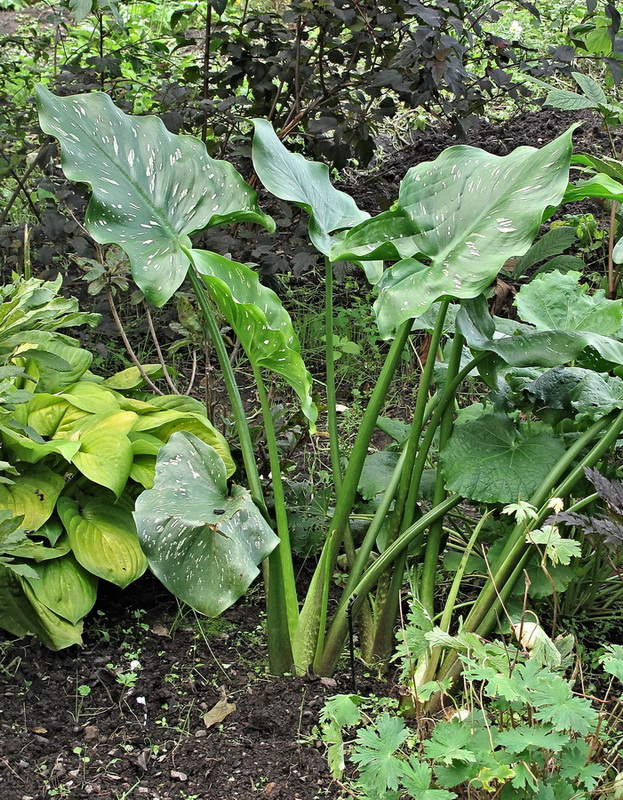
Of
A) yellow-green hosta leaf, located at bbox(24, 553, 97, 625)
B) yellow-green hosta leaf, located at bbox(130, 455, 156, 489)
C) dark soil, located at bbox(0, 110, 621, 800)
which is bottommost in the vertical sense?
dark soil, located at bbox(0, 110, 621, 800)

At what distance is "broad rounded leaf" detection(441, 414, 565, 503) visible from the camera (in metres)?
2.07

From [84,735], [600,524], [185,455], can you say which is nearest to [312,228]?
[185,455]

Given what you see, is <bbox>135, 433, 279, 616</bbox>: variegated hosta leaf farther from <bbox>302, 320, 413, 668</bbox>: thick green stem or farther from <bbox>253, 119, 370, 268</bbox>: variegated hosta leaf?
<bbox>253, 119, 370, 268</bbox>: variegated hosta leaf

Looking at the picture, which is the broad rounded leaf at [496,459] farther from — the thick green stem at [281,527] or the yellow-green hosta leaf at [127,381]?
the yellow-green hosta leaf at [127,381]

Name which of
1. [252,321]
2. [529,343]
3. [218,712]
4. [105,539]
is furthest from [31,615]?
[529,343]

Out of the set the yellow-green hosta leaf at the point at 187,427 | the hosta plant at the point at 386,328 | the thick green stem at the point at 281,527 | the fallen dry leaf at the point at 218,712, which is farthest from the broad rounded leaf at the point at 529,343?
the fallen dry leaf at the point at 218,712

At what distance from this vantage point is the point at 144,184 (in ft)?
7.26

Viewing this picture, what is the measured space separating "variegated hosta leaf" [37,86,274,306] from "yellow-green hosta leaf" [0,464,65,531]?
0.67 meters

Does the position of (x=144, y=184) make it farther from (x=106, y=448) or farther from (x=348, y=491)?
(x=348, y=491)

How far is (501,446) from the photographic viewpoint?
2230mm

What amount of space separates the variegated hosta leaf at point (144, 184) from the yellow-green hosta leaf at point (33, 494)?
0.67 m

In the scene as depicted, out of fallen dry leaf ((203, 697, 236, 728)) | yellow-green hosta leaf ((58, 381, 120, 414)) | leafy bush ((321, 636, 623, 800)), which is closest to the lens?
leafy bush ((321, 636, 623, 800))

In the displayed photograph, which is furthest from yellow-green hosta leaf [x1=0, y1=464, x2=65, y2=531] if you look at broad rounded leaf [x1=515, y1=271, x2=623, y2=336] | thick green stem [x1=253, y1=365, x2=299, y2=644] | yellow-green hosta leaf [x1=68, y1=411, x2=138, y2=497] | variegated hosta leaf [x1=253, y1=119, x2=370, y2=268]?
broad rounded leaf [x1=515, y1=271, x2=623, y2=336]

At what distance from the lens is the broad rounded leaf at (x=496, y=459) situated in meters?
2.07
